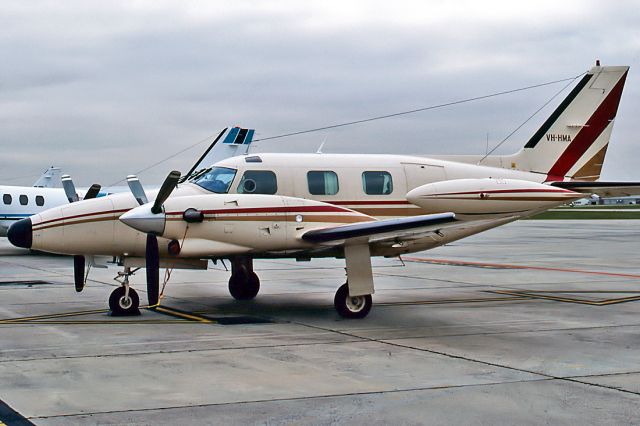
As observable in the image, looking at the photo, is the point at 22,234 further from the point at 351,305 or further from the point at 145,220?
the point at 351,305

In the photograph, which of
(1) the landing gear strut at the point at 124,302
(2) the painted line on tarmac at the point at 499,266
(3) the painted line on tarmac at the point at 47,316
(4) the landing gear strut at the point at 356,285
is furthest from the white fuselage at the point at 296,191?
(2) the painted line on tarmac at the point at 499,266

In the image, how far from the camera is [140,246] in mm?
13562

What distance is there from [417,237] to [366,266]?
44.5 inches

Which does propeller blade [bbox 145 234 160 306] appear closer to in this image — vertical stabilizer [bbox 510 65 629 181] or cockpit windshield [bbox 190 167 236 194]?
cockpit windshield [bbox 190 167 236 194]

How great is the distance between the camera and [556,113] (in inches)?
706

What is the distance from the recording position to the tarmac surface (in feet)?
24.4

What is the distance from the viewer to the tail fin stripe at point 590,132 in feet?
57.8

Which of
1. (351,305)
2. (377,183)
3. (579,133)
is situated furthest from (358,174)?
(579,133)

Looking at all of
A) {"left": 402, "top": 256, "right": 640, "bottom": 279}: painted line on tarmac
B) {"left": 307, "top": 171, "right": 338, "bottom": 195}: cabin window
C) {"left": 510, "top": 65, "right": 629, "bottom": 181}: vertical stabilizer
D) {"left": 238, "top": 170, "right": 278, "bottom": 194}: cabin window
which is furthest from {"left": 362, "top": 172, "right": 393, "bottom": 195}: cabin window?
{"left": 402, "top": 256, "right": 640, "bottom": 279}: painted line on tarmac

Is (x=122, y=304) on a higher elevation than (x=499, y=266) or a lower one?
higher

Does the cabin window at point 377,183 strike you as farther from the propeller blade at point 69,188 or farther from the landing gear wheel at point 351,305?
the propeller blade at point 69,188

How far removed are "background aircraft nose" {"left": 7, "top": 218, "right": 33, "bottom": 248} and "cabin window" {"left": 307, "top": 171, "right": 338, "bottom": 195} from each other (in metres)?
4.85

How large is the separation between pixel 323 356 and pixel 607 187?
8920 millimetres

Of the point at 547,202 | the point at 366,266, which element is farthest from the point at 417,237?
the point at 547,202
